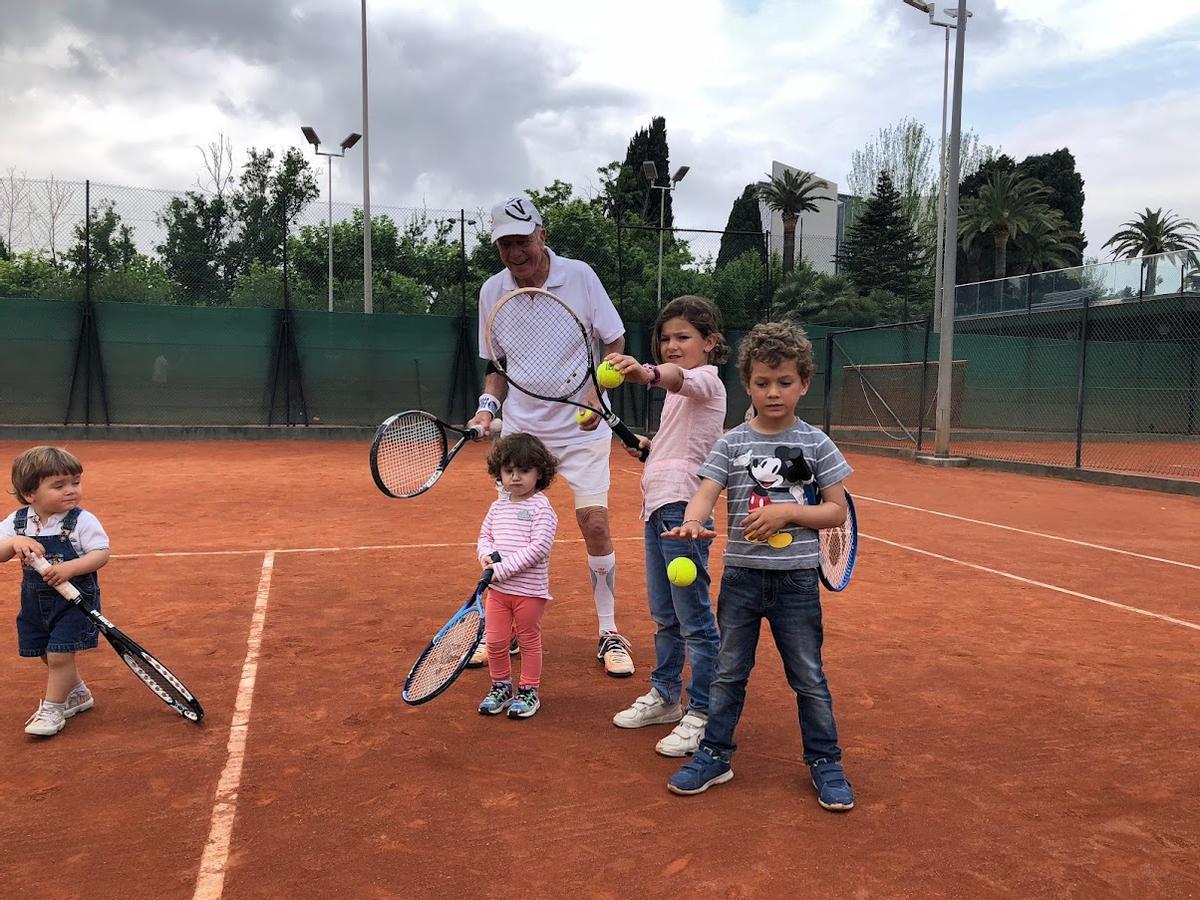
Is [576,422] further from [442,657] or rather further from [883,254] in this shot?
[883,254]

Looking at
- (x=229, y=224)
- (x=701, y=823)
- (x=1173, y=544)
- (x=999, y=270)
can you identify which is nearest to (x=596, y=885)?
(x=701, y=823)

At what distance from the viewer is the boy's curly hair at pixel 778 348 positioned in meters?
2.64

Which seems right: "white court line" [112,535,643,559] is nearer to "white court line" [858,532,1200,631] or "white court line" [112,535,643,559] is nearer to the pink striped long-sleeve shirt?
"white court line" [858,532,1200,631]

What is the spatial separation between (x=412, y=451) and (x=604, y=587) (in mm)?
996

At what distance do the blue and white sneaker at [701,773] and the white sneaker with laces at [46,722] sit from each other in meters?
2.05

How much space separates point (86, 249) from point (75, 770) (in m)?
15.3

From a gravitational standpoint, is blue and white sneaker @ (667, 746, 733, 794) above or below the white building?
below

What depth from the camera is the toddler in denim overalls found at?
3.06m

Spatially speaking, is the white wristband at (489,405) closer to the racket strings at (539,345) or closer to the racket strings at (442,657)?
the racket strings at (539,345)

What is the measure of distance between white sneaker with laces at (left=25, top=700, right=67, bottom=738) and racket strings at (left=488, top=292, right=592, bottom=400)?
1.98m

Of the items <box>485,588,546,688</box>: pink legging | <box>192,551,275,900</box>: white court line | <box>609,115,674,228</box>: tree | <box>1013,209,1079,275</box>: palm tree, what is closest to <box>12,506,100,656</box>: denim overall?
<box>192,551,275,900</box>: white court line

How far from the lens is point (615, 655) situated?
12.5ft

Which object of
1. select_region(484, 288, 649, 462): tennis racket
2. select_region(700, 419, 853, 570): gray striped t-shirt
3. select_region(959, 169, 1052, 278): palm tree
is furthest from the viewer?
select_region(959, 169, 1052, 278): palm tree

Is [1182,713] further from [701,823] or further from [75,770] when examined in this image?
[75,770]
